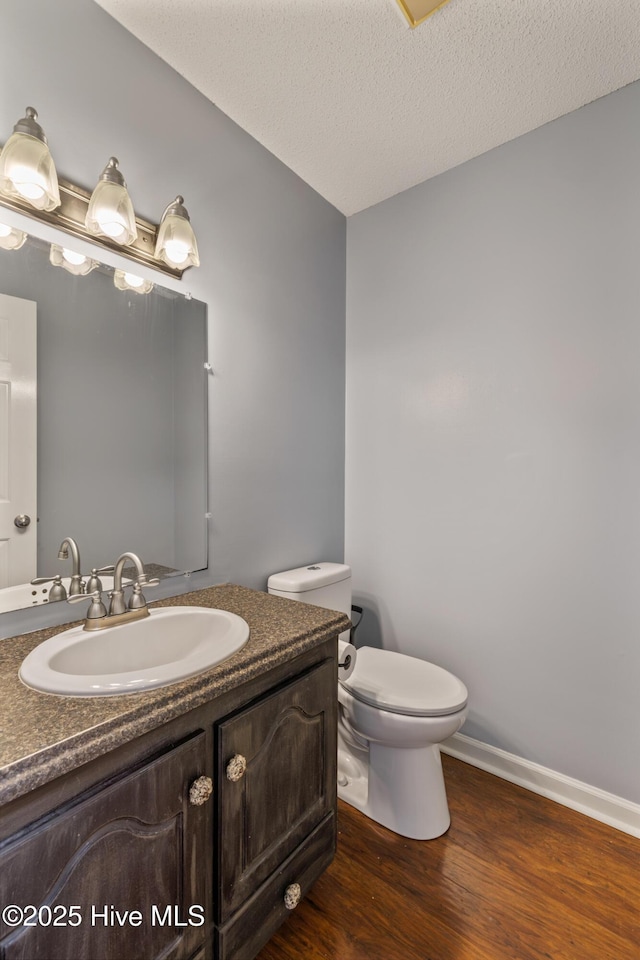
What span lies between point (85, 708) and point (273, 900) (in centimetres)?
71

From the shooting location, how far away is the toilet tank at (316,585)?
5.40ft

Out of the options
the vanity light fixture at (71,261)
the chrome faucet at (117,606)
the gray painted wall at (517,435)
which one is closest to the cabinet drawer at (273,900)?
the chrome faucet at (117,606)

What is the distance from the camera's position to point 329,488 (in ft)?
6.85

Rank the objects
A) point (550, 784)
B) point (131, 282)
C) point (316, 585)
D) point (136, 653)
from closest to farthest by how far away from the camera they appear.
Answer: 1. point (136, 653)
2. point (131, 282)
3. point (550, 784)
4. point (316, 585)

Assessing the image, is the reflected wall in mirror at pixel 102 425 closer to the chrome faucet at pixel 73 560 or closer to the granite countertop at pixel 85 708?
the chrome faucet at pixel 73 560

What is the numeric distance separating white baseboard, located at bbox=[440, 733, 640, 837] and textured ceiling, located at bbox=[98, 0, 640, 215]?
2.41m

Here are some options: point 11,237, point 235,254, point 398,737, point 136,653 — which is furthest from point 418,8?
point 398,737

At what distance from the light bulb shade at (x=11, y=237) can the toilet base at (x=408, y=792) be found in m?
1.81

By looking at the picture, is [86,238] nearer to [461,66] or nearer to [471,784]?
[461,66]

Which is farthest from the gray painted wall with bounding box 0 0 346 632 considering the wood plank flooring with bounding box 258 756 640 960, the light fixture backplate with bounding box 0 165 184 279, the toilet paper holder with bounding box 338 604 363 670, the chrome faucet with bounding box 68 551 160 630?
the wood plank flooring with bounding box 258 756 640 960

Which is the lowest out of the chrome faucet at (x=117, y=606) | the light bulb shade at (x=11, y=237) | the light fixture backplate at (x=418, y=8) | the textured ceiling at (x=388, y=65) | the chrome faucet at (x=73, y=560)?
the chrome faucet at (x=117, y=606)

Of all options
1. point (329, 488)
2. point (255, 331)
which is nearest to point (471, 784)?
point (329, 488)

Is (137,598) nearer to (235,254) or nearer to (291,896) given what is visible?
(291,896)

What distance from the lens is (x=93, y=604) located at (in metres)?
1.06
